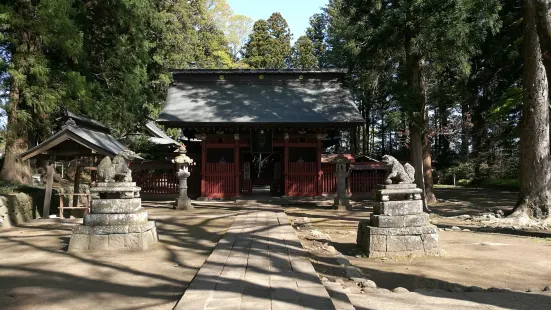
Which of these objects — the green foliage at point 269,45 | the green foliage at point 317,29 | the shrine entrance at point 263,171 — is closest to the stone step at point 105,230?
the shrine entrance at point 263,171

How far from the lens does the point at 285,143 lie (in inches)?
643

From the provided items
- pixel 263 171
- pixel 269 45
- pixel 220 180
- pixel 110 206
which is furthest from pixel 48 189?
pixel 269 45

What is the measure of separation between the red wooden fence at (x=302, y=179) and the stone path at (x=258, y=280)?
964 cm

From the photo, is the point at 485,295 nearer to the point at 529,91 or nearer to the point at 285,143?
the point at 529,91

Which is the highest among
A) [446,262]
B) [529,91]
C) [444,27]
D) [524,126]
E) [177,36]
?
[177,36]

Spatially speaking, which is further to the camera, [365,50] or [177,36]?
[177,36]

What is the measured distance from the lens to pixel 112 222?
605 centimetres

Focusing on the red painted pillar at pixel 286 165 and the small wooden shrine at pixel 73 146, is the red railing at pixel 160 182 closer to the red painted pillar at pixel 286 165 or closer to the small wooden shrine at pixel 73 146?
the red painted pillar at pixel 286 165

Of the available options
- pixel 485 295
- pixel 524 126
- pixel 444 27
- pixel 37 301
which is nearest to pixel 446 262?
pixel 485 295

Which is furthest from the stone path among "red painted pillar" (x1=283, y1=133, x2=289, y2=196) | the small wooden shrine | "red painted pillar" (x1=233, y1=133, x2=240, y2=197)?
"red painted pillar" (x1=283, y1=133, x2=289, y2=196)

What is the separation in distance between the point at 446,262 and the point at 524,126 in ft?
21.4

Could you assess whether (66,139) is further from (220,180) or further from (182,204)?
(220,180)

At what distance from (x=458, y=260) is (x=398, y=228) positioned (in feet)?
3.54

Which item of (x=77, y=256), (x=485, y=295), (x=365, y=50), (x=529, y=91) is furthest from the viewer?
(x=365, y=50)
